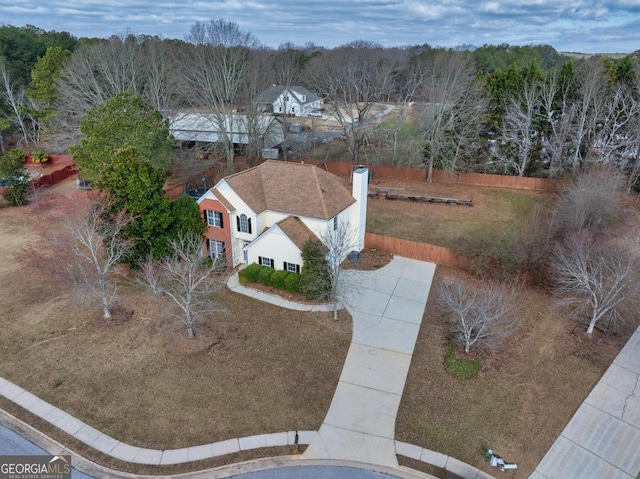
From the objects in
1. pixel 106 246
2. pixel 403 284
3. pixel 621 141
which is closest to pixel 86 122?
pixel 106 246

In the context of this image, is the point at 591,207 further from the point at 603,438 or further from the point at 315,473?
the point at 315,473

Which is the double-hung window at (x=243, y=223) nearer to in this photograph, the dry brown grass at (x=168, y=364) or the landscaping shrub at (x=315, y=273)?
the landscaping shrub at (x=315, y=273)

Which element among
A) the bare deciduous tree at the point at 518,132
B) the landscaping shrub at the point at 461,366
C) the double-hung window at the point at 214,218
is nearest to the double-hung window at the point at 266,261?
the double-hung window at the point at 214,218

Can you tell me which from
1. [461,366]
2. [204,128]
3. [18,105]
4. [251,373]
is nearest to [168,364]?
[251,373]

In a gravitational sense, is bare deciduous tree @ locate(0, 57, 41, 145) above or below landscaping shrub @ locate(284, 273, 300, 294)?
above

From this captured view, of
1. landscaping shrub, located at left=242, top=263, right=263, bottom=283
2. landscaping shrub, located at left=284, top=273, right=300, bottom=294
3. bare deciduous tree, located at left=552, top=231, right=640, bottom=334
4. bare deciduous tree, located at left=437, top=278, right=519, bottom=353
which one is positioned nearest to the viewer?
bare deciduous tree, located at left=437, top=278, right=519, bottom=353

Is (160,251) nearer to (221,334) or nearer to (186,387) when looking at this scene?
(221,334)

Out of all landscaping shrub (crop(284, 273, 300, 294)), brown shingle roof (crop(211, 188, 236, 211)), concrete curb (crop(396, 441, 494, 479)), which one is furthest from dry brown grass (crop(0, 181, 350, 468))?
brown shingle roof (crop(211, 188, 236, 211))

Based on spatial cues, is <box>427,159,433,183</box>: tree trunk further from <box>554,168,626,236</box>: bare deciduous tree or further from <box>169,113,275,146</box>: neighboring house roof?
<box>169,113,275,146</box>: neighboring house roof
